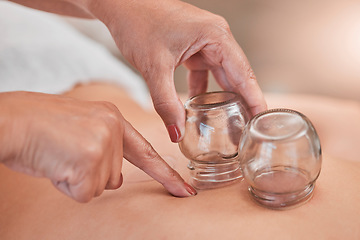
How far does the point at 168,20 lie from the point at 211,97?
6.6 inches

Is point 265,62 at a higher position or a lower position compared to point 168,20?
lower

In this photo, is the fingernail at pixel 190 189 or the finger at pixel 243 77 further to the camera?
the finger at pixel 243 77

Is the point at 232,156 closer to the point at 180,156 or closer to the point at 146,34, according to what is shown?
the point at 180,156

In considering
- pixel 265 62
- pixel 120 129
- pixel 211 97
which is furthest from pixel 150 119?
pixel 265 62

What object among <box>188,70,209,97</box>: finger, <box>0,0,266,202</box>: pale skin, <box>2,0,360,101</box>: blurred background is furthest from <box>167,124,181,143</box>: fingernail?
<box>2,0,360,101</box>: blurred background

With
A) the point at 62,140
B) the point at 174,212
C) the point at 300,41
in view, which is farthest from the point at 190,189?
the point at 300,41

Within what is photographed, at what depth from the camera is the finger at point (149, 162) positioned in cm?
59

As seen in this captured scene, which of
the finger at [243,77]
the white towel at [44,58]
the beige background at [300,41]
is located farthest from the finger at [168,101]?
the beige background at [300,41]

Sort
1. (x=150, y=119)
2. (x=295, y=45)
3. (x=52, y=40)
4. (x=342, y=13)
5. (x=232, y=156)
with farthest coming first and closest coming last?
(x=295, y=45)
(x=342, y=13)
(x=52, y=40)
(x=150, y=119)
(x=232, y=156)

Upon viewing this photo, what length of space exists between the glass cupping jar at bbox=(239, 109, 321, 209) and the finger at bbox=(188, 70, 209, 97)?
0.34 m

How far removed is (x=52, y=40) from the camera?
1.16 meters

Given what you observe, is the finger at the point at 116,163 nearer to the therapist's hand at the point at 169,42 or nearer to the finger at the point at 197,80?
the therapist's hand at the point at 169,42

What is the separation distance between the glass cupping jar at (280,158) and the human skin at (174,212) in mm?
21

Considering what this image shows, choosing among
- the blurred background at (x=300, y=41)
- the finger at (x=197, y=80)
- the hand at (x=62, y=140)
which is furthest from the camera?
the blurred background at (x=300, y=41)
